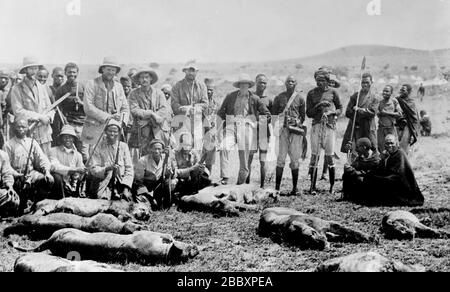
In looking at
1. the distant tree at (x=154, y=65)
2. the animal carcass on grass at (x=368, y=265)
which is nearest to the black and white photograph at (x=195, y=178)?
the animal carcass on grass at (x=368, y=265)

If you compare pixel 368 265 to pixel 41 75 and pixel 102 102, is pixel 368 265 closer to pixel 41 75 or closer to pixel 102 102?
pixel 102 102

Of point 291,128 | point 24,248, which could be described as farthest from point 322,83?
point 24,248

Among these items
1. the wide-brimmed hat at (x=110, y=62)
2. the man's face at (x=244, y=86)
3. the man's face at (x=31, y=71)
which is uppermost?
the wide-brimmed hat at (x=110, y=62)

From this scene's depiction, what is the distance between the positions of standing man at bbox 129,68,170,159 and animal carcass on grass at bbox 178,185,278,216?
145cm

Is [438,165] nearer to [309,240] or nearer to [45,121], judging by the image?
[309,240]

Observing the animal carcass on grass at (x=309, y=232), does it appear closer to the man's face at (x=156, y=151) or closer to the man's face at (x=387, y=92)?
the man's face at (x=156, y=151)

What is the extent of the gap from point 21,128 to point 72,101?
162 cm

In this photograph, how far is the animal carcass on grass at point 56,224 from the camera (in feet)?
23.7

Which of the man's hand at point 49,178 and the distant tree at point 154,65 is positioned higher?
the distant tree at point 154,65

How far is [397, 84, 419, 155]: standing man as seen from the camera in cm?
1119

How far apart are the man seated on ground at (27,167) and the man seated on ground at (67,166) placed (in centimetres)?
14

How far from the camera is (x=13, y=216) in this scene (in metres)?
8.27
